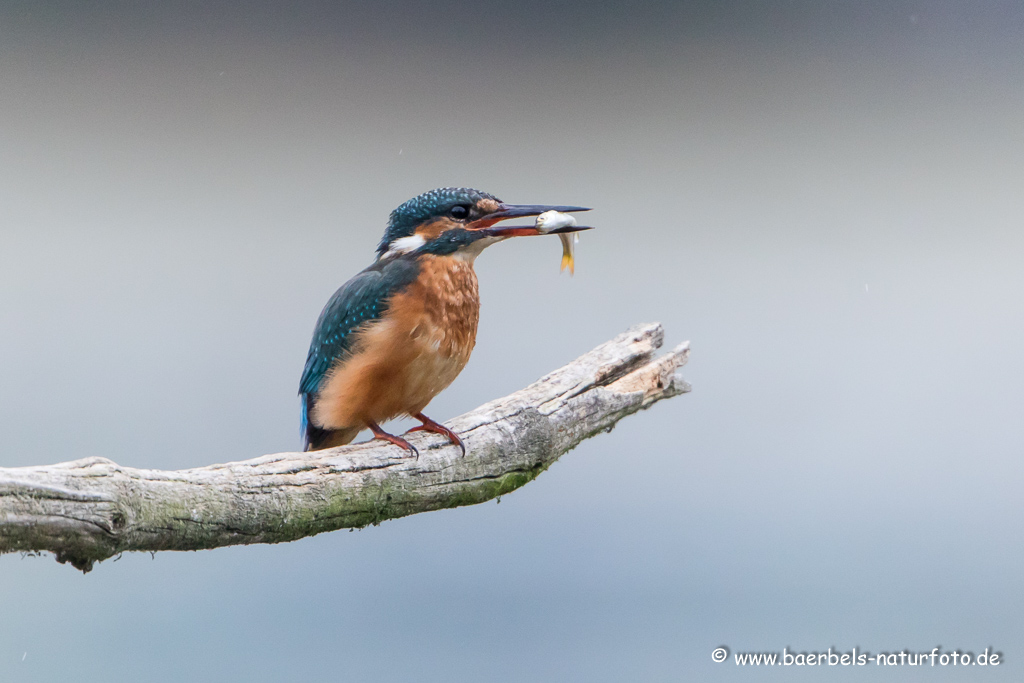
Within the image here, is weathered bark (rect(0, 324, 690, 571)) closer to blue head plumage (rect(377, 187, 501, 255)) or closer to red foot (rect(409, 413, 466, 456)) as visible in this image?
red foot (rect(409, 413, 466, 456))

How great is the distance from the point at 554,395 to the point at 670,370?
1.59ft

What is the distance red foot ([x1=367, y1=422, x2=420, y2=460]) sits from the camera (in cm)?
191

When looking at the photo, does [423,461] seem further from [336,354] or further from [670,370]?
[670,370]

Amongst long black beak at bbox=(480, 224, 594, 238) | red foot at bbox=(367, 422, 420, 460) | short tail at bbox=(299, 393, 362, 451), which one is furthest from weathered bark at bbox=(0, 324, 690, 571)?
long black beak at bbox=(480, 224, 594, 238)

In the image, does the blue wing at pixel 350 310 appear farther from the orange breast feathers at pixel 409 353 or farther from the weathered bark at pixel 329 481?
the weathered bark at pixel 329 481

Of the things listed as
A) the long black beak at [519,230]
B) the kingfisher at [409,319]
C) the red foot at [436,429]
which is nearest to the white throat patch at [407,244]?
the kingfisher at [409,319]

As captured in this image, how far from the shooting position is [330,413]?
6.64ft

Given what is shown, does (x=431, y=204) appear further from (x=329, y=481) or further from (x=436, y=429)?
(x=329, y=481)

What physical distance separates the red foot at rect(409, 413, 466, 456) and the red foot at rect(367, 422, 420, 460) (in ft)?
0.31

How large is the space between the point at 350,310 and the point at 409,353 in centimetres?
18

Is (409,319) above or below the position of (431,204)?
below

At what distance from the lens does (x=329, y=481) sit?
1699 mm

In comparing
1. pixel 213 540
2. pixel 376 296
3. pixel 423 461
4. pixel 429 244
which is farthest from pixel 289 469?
pixel 429 244

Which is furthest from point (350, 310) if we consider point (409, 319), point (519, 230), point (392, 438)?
point (519, 230)
